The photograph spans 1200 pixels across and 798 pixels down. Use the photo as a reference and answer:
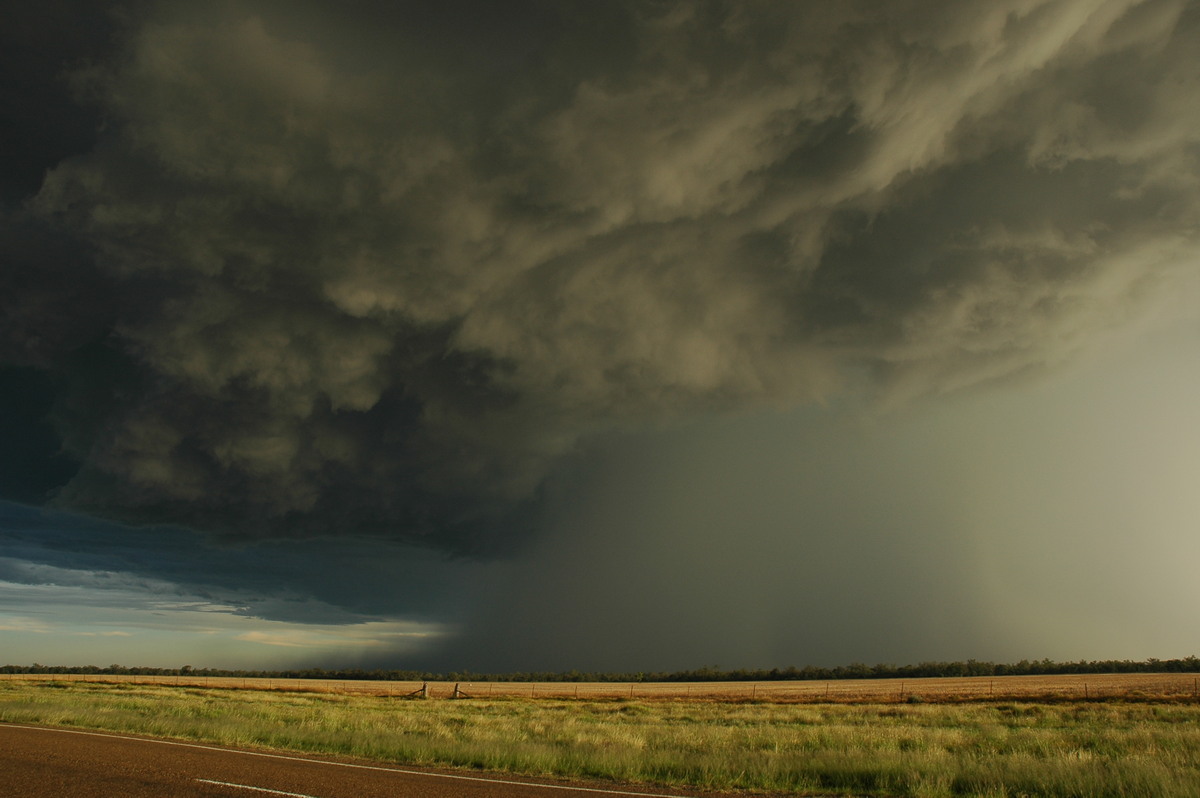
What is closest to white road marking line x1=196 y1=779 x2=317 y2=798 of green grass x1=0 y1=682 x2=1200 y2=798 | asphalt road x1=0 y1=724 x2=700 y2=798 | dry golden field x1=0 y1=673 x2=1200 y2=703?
asphalt road x1=0 y1=724 x2=700 y2=798

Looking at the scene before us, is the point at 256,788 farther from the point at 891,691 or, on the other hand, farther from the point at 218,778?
the point at 891,691

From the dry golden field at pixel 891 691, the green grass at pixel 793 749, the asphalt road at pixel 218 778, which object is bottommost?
the dry golden field at pixel 891 691

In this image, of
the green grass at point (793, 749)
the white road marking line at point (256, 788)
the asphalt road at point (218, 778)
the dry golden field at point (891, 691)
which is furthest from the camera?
the dry golden field at point (891, 691)

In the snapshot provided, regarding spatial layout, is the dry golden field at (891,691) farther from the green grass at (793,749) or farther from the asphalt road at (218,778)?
the asphalt road at (218,778)

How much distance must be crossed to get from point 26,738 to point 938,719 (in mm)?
38644

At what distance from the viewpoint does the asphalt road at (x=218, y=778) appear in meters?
10.4

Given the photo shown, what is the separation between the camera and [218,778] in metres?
11.7

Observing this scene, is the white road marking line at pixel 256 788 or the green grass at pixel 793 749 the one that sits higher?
the white road marking line at pixel 256 788

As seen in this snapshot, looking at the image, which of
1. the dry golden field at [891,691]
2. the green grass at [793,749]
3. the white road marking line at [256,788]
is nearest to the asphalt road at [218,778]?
the white road marking line at [256,788]

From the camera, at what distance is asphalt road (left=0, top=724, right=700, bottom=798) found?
34.0 ft

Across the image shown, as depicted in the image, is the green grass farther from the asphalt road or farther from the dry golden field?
the dry golden field

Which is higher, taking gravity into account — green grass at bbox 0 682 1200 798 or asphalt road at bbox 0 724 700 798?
asphalt road at bbox 0 724 700 798

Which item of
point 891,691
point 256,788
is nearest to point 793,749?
point 256,788

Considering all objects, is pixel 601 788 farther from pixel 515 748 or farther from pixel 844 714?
pixel 844 714
